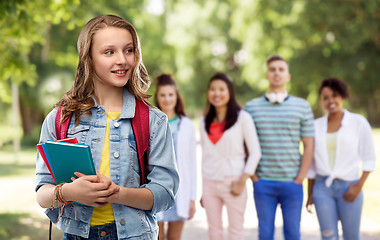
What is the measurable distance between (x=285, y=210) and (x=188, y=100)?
28838 millimetres

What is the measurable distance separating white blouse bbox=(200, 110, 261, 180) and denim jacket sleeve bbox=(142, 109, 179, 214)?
2.78 m

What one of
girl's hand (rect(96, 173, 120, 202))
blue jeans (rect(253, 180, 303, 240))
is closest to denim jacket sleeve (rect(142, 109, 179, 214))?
girl's hand (rect(96, 173, 120, 202))

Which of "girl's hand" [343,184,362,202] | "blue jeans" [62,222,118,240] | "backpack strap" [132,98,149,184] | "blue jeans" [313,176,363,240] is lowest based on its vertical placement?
"blue jeans" [313,176,363,240]

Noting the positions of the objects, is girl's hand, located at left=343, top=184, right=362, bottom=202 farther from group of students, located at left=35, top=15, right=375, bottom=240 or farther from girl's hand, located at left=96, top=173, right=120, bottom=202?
girl's hand, located at left=96, top=173, right=120, bottom=202

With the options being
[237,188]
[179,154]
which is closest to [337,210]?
[237,188]

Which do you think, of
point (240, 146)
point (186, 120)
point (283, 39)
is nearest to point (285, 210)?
point (240, 146)

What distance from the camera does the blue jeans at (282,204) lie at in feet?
15.9

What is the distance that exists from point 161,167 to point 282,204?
3.12 metres

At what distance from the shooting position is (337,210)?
4.66 meters

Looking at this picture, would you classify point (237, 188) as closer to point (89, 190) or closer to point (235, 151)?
point (235, 151)

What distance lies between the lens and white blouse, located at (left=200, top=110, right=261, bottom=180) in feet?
15.9

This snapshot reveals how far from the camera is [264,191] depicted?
4.87 m

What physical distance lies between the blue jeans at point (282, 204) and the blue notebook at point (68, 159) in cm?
323

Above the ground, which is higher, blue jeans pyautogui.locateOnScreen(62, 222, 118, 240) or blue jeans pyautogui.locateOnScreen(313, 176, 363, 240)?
blue jeans pyautogui.locateOnScreen(62, 222, 118, 240)
